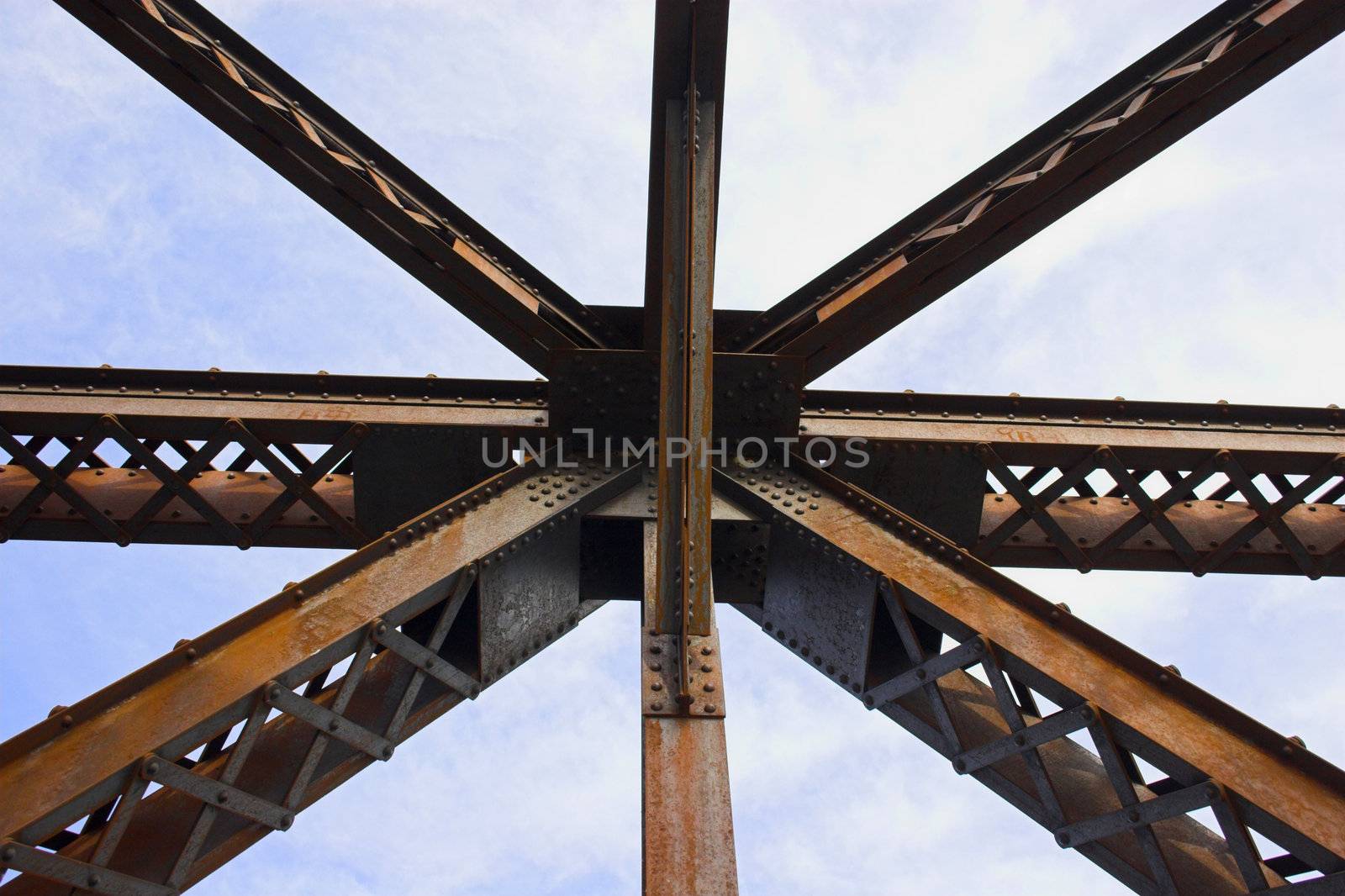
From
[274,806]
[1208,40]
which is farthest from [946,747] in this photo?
[1208,40]

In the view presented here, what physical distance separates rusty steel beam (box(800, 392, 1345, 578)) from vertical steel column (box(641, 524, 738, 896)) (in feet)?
6.35

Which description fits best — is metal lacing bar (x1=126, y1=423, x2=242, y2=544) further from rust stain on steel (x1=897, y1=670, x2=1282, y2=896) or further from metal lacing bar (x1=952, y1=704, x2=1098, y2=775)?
metal lacing bar (x1=952, y1=704, x2=1098, y2=775)

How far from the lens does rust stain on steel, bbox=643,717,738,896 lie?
4.14 metres

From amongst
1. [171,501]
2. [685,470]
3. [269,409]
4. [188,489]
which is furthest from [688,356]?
[171,501]

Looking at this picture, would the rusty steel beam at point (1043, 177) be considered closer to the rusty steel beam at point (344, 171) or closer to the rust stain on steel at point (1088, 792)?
the rusty steel beam at point (344, 171)

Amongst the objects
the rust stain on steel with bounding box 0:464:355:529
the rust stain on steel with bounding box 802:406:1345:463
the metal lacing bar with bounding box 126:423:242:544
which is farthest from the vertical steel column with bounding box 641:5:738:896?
the metal lacing bar with bounding box 126:423:242:544

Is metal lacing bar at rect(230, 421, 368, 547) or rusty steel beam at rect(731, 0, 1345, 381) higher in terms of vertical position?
rusty steel beam at rect(731, 0, 1345, 381)

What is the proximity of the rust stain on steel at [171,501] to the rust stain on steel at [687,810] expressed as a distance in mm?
2862

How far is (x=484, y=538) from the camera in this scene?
5625 mm

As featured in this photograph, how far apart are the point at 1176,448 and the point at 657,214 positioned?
3264 millimetres

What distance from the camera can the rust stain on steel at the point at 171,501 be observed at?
6520mm

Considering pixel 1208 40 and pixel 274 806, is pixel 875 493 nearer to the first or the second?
pixel 1208 40

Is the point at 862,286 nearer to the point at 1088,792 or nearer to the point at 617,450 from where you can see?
the point at 617,450

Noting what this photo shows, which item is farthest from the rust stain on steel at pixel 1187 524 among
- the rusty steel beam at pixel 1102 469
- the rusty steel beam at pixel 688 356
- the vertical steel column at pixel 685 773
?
the vertical steel column at pixel 685 773
